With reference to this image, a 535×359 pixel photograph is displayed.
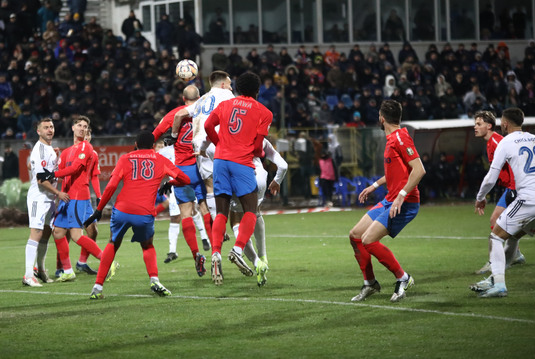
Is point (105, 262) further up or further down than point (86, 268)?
further up

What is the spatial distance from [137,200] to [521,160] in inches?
164

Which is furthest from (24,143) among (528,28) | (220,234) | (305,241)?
(528,28)

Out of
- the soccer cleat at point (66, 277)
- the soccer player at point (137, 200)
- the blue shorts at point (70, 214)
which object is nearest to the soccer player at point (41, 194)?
the blue shorts at point (70, 214)

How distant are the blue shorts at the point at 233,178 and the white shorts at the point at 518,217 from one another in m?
2.85

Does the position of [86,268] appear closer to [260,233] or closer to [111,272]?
[111,272]

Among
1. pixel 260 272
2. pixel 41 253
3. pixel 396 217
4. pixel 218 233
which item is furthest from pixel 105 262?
pixel 396 217

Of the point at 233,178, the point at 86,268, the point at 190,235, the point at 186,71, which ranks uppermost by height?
the point at 186,71

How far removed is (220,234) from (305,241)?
6.79 m

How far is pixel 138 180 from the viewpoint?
10156 millimetres

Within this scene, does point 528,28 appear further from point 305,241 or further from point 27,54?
point 305,241

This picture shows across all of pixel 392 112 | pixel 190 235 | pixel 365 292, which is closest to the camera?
pixel 392 112

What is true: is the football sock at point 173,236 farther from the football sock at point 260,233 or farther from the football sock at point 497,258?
the football sock at point 497,258

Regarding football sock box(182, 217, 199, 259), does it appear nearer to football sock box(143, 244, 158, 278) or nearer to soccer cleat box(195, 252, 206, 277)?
soccer cleat box(195, 252, 206, 277)

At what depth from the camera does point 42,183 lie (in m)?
11.9
